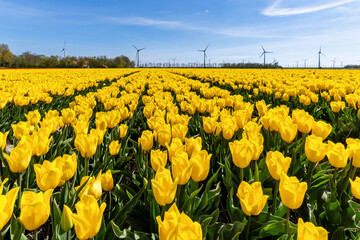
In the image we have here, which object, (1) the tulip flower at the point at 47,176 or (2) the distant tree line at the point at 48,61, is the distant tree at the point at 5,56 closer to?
(2) the distant tree line at the point at 48,61

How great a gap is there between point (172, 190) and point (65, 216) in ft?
1.67

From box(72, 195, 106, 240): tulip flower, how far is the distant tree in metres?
95.5

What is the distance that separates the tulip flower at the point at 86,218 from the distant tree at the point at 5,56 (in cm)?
9553

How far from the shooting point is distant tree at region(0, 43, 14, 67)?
7844 cm

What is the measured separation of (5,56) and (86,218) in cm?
9625

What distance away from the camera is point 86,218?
1.08 meters

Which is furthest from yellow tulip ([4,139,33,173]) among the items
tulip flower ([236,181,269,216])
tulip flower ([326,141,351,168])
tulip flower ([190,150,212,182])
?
tulip flower ([326,141,351,168])

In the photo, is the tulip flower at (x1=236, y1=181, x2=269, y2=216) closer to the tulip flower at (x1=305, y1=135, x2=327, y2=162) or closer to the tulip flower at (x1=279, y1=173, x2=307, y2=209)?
the tulip flower at (x1=279, y1=173, x2=307, y2=209)

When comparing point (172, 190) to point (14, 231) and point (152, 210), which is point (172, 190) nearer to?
point (152, 210)

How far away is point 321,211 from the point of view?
74.9 inches

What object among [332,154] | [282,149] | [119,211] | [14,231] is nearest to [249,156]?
[332,154]

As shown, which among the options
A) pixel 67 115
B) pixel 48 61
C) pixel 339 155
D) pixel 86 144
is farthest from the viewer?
pixel 48 61

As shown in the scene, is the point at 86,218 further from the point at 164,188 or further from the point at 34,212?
the point at 164,188

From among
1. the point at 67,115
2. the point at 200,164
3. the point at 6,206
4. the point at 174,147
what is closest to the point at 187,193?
the point at 174,147
